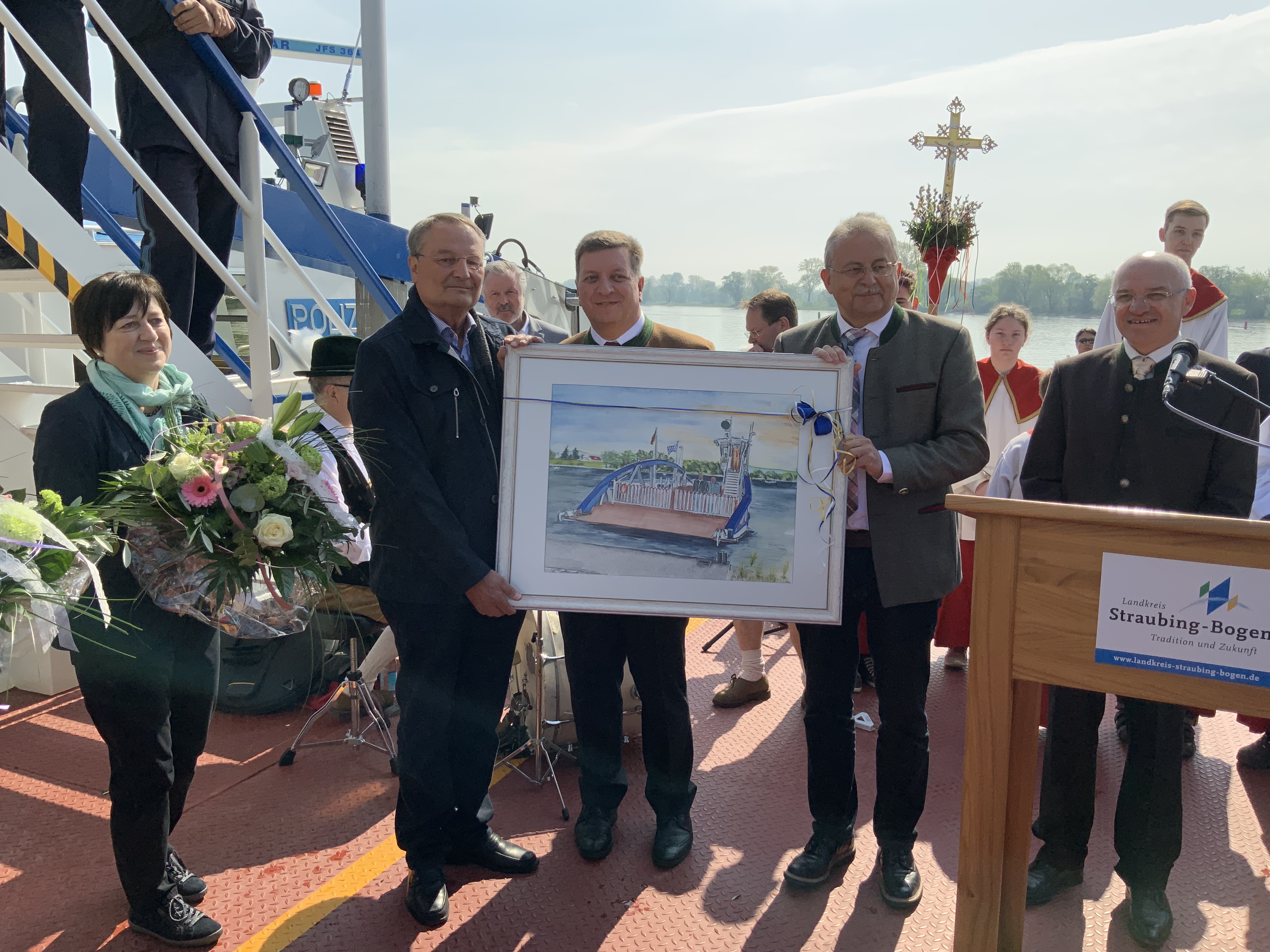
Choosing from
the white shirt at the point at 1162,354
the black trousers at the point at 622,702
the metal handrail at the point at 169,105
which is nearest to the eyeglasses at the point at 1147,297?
the white shirt at the point at 1162,354

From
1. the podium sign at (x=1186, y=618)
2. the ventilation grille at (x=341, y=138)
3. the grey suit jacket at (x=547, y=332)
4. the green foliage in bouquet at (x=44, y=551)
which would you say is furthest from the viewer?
the ventilation grille at (x=341, y=138)

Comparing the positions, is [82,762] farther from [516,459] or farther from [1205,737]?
[1205,737]

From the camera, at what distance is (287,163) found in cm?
480

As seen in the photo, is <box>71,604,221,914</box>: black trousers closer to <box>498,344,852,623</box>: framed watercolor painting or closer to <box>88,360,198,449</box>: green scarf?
<box>88,360,198,449</box>: green scarf

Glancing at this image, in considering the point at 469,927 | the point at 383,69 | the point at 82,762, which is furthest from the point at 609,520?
the point at 383,69

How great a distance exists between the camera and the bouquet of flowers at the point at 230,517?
2.41m

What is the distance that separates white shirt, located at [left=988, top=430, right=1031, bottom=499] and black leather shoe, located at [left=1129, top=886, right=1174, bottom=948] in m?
1.90

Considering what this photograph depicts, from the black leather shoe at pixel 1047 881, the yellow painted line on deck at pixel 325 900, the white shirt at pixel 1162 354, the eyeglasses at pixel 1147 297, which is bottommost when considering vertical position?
the yellow painted line on deck at pixel 325 900

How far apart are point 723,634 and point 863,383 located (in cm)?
319

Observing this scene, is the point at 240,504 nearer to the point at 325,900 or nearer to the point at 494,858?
the point at 325,900

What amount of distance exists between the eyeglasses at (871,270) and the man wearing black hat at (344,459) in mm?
1725

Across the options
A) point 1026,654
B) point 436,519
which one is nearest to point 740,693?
point 436,519

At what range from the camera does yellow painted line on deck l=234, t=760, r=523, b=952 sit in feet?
9.46

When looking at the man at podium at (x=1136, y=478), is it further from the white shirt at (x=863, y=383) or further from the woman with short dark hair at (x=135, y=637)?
the woman with short dark hair at (x=135, y=637)
